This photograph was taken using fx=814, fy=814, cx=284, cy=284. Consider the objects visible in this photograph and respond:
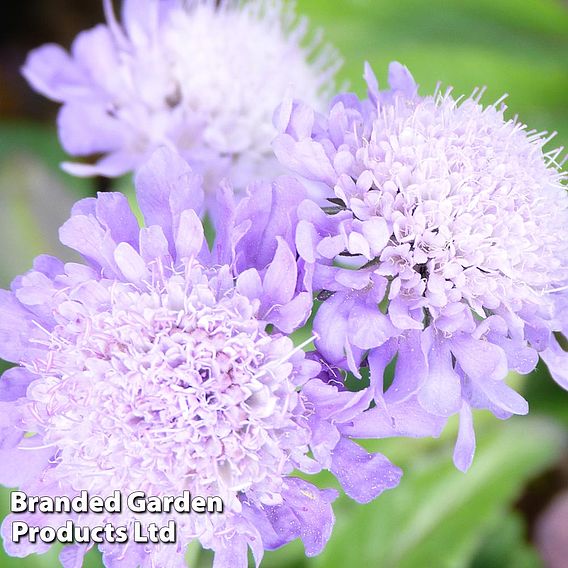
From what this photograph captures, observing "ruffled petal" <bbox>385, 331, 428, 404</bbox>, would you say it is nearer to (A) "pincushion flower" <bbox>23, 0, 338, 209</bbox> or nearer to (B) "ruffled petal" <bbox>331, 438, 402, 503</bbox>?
(B) "ruffled petal" <bbox>331, 438, 402, 503</bbox>

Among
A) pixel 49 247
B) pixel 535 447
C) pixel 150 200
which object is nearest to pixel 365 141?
pixel 150 200

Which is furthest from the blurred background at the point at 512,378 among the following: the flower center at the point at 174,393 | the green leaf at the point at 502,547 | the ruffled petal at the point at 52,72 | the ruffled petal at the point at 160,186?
the ruffled petal at the point at 160,186

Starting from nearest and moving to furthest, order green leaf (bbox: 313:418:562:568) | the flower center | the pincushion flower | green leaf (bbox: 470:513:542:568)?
1. the flower center
2. the pincushion flower
3. green leaf (bbox: 313:418:562:568)
4. green leaf (bbox: 470:513:542:568)

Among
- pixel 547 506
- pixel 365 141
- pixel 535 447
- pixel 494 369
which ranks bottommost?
pixel 547 506

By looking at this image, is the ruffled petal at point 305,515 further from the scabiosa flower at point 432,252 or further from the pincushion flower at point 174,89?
the pincushion flower at point 174,89

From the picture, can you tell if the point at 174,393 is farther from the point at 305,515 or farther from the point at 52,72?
the point at 52,72

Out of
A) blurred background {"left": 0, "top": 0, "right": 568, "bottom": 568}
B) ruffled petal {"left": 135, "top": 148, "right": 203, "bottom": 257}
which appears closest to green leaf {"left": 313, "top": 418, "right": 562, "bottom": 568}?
blurred background {"left": 0, "top": 0, "right": 568, "bottom": 568}

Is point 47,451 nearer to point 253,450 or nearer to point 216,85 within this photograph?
point 253,450
